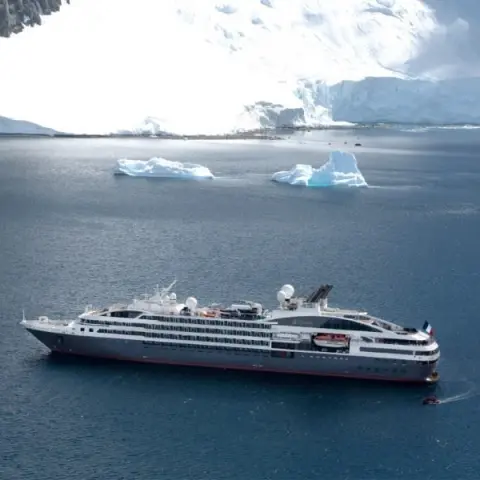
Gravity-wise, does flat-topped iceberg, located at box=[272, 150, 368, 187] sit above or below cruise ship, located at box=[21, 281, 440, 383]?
above

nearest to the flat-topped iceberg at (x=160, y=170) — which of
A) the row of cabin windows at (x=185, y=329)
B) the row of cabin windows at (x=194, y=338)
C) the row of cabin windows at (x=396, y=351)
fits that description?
the row of cabin windows at (x=185, y=329)

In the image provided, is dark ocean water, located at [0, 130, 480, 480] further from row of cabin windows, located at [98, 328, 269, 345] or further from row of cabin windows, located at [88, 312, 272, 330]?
row of cabin windows, located at [88, 312, 272, 330]

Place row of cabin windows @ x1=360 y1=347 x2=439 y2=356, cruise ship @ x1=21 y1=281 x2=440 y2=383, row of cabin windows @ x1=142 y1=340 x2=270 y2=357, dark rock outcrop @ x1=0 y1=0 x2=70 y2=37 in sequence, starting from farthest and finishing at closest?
1. dark rock outcrop @ x1=0 y1=0 x2=70 y2=37
2. row of cabin windows @ x1=142 y1=340 x2=270 y2=357
3. cruise ship @ x1=21 y1=281 x2=440 y2=383
4. row of cabin windows @ x1=360 y1=347 x2=439 y2=356

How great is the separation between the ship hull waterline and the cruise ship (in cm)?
4

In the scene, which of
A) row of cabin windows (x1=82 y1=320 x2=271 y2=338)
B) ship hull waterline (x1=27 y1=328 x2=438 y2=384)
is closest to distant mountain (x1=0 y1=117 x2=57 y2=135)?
ship hull waterline (x1=27 y1=328 x2=438 y2=384)

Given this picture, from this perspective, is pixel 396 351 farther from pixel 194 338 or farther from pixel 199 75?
pixel 199 75

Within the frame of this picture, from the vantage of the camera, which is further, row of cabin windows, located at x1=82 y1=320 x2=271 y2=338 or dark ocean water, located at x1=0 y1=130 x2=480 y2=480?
row of cabin windows, located at x1=82 y1=320 x2=271 y2=338

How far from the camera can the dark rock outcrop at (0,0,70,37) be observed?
155000 mm

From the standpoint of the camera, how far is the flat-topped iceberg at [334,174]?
99812 mm

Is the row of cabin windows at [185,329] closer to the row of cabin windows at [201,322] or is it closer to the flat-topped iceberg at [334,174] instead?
the row of cabin windows at [201,322]

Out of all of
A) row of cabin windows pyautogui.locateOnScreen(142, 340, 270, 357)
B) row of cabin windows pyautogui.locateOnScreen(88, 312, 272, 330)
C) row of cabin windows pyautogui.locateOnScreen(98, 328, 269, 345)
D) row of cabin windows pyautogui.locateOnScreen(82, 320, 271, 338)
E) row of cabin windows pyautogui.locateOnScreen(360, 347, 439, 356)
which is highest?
row of cabin windows pyautogui.locateOnScreen(88, 312, 272, 330)

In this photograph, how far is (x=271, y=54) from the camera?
184 meters

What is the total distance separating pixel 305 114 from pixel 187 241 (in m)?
112

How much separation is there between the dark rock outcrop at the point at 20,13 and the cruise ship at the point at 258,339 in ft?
387
